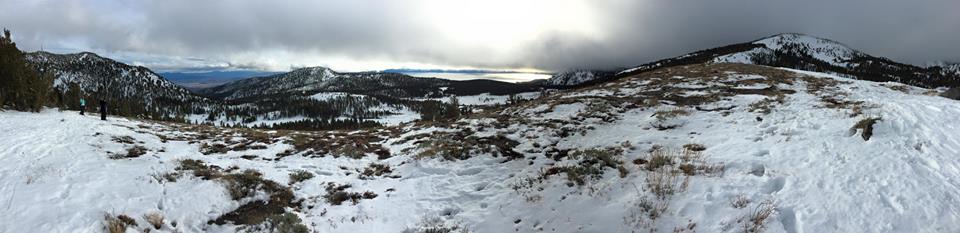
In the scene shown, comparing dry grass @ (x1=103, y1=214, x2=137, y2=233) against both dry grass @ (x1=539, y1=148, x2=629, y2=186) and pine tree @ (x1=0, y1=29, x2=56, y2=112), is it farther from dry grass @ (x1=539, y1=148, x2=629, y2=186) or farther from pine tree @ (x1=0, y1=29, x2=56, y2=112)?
pine tree @ (x1=0, y1=29, x2=56, y2=112)

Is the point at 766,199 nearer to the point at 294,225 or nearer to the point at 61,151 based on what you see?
the point at 294,225

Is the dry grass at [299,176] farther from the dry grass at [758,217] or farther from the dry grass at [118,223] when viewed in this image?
the dry grass at [758,217]

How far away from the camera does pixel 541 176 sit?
13.2 meters

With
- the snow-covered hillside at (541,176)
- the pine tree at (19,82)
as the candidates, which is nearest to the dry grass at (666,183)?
the snow-covered hillside at (541,176)

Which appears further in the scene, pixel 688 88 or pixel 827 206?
pixel 688 88

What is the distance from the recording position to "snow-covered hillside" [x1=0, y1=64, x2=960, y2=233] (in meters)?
8.31

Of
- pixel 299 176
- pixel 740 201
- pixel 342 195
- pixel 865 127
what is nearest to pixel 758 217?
pixel 740 201

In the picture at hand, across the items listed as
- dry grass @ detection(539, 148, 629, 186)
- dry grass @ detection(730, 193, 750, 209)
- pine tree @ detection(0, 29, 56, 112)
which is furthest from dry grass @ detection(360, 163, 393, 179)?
pine tree @ detection(0, 29, 56, 112)

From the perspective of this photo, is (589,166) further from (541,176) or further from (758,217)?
(758,217)

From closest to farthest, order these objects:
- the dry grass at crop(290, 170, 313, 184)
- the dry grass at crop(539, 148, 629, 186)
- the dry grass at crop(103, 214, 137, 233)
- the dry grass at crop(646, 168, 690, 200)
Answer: the dry grass at crop(103, 214, 137, 233)
the dry grass at crop(646, 168, 690, 200)
the dry grass at crop(539, 148, 629, 186)
the dry grass at crop(290, 170, 313, 184)

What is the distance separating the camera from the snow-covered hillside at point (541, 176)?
27.3 feet

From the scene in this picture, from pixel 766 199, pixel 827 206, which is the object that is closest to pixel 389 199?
pixel 766 199

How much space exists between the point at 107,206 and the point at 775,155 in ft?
55.5

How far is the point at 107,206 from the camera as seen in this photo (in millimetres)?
10594
